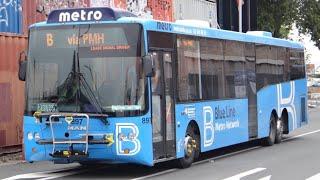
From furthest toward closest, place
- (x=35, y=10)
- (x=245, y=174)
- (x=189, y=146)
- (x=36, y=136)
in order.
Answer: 1. (x=35, y=10)
2. (x=189, y=146)
3. (x=245, y=174)
4. (x=36, y=136)

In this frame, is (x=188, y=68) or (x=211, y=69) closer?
(x=188, y=68)

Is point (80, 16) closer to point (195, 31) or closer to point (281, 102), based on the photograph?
point (195, 31)

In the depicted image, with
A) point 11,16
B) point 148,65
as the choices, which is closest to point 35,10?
point 11,16

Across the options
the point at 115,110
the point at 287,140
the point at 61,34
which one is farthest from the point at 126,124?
the point at 287,140

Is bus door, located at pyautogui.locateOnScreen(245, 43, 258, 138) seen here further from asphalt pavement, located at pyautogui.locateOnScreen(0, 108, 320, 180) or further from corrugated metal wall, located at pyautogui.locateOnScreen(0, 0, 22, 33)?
corrugated metal wall, located at pyautogui.locateOnScreen(0, 0, 22, 33)

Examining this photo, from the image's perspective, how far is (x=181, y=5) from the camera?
28469 mm

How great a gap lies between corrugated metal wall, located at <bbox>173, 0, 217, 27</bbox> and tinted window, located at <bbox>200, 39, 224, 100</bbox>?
41.9 feet

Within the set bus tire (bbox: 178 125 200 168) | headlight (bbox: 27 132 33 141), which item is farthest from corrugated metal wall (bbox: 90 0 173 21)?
headlight (bbox: 27 132 33 141)

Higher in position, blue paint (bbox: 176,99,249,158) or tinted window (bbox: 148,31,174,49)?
tinted window (bbox: 148,31,174,49)

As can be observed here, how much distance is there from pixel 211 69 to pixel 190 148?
2.07m

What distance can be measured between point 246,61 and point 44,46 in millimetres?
6418

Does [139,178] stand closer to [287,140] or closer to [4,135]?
[4,135]

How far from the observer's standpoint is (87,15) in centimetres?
1209

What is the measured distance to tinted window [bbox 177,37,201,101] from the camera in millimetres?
13312
